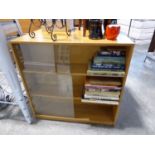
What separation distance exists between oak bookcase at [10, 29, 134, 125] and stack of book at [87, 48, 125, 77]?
52 millimetres

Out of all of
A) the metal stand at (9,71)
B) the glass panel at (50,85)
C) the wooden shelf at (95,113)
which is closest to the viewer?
the metal stand at (9,71)

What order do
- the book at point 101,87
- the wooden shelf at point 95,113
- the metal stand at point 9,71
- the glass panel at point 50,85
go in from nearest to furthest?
the metal stand at point 9,71 → the book at point 101,87 → the glass panel at point 50,85 → the wooden shelf at point 95,113

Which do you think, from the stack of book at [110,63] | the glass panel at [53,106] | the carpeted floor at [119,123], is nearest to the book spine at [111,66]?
the stack of book at [110,63]

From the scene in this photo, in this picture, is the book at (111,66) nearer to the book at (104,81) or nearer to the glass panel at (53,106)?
the book at (104,81)

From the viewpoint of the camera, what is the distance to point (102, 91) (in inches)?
49.3

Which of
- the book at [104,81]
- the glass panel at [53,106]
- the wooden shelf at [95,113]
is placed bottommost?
A: the wooden shelf at [95,113]

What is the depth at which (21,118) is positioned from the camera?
1.61 meters

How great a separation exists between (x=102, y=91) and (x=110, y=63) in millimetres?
297

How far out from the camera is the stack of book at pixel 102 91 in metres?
1.20

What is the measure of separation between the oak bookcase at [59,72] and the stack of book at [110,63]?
0.17 feet

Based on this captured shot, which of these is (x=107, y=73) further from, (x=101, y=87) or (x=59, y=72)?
(x=59, y=72)
